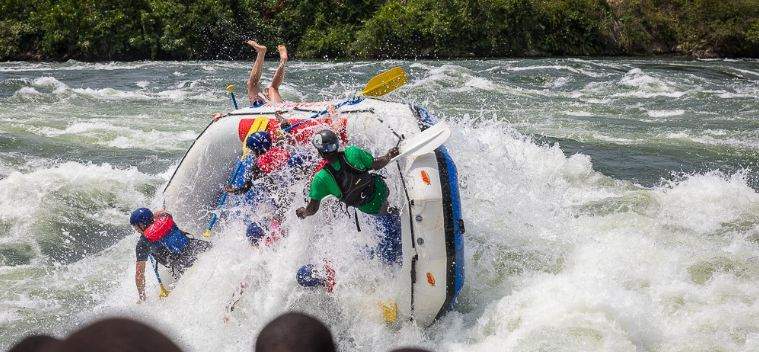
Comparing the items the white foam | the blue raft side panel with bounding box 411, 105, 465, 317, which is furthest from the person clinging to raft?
the white foam

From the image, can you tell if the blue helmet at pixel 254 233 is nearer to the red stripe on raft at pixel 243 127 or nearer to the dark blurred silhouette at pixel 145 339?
the red stripe on raft at pixel 243 127

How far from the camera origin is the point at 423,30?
26984mm

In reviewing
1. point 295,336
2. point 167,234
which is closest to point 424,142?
point 167,234

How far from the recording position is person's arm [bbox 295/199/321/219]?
17.8ft

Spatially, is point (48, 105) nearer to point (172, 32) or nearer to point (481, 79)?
point (481, 79)

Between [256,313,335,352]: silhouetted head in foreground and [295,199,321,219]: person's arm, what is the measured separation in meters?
3.99

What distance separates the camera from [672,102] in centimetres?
1494

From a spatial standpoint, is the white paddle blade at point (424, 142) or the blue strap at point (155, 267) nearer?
the white paddle blade at point (424, 142)

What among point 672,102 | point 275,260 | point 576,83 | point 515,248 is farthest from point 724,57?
point 275,260

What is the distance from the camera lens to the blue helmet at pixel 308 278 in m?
5.66

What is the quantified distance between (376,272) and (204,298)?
1.29 metres

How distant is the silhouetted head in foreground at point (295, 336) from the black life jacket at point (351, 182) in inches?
156

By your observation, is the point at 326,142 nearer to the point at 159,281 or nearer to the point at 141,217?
the point at 141,217

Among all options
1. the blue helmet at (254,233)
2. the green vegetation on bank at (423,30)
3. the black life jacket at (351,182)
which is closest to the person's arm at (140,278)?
the blue helmet at (254,233)
